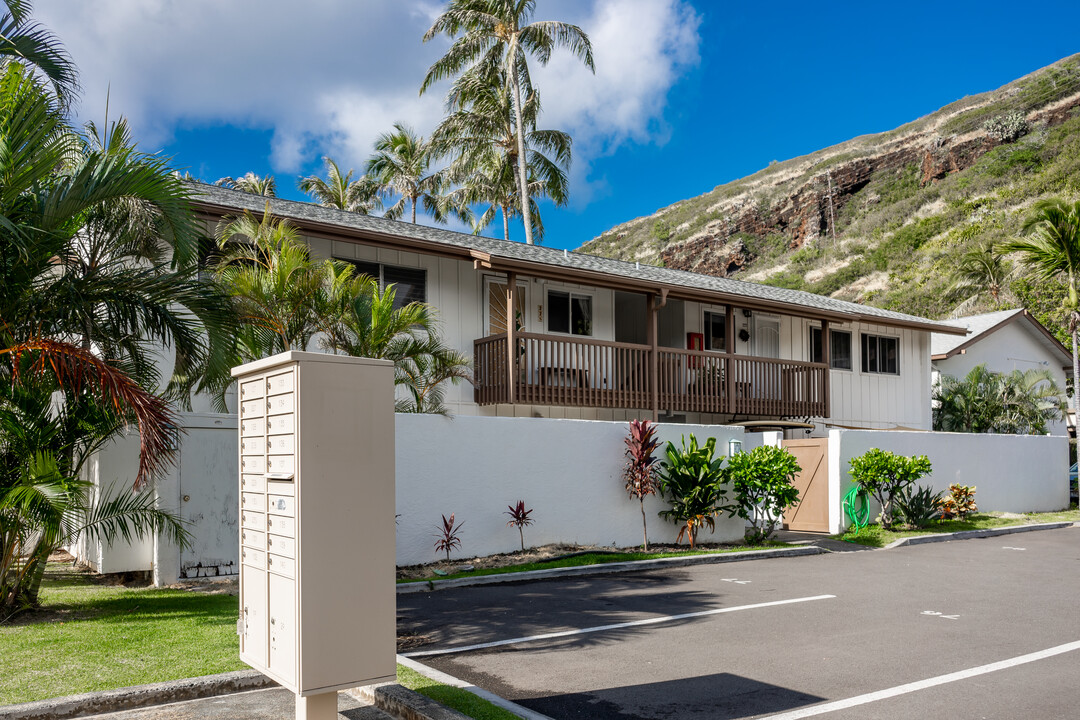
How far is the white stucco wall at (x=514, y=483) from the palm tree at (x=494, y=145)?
18474 mm

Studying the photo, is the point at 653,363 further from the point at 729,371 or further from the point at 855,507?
the point at 855,507

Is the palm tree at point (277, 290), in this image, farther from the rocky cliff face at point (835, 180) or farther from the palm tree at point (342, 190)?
the rocky cliff face at point (835, 180)

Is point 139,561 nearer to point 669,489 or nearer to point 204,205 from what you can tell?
point 204,205

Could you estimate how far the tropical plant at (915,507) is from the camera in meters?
18.0

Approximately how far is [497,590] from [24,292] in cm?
642

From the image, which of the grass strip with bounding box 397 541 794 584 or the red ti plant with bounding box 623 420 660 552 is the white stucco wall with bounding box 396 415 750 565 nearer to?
the red ti plant with bounding box 623 420 660 552

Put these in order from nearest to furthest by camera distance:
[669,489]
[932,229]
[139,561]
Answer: [139,561], [669,489], [932,229]

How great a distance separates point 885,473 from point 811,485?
1.50 metres

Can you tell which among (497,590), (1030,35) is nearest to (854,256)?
(1030,35)

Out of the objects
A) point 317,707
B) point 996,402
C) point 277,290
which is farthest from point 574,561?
point 996,402

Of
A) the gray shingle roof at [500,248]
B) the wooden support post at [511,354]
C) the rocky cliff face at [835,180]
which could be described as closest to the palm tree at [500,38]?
the gray shingle roof at [500,248]

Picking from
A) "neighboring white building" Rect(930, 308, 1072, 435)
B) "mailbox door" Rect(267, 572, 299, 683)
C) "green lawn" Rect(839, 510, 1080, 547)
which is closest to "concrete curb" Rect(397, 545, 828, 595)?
"green lawn" Rect(839, 510, 1080, 547)

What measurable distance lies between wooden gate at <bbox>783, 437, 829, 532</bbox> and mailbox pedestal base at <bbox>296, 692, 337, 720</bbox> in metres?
14.1

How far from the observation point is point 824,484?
17734mm
